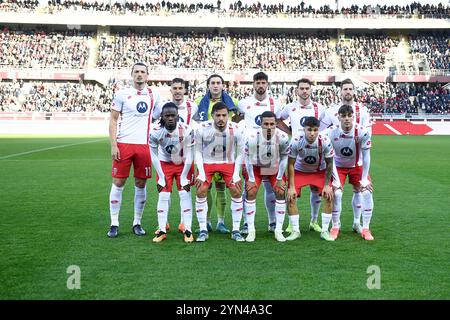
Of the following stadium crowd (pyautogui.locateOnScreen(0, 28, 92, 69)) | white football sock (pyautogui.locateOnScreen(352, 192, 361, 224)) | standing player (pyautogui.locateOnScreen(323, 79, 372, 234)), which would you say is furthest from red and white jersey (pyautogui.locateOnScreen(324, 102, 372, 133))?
stadium crowd (pyautogui.locateOnScreen(0, 28, 92, 69))

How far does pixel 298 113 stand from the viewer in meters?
8.43

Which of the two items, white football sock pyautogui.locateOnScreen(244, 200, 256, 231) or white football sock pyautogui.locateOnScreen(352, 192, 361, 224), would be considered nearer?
white football sock pyautogui.locateOnScreen(244, 200, 256, 231)

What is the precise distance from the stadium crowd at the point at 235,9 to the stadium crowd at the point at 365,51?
92.6 inches

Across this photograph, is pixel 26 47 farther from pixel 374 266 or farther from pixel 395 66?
pixel 374 266

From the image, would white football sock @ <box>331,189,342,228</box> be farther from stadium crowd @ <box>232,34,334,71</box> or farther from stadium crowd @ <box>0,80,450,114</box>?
stadium crowd @ <box>232,34,334,71</box>

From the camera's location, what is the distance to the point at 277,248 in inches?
280

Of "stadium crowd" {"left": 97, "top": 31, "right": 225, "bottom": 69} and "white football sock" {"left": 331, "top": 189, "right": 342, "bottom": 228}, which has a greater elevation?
"stadium crowd" {"left": 97, "top": 31, "right": 225, "bottom": 69}

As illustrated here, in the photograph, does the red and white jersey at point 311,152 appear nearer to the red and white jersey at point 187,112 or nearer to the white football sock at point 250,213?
the white football sock at point 250,213

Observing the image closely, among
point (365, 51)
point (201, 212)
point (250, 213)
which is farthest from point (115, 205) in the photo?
point (365, 51)

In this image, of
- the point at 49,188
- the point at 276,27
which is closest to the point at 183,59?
the point at 276,27

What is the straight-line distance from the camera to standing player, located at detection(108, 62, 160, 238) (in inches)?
313

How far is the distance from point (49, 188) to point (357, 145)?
303 inches

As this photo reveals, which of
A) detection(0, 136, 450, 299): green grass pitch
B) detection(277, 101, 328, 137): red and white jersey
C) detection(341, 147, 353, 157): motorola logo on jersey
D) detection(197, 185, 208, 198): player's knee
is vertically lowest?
detection(0, 136, 450, 299): green grass pitch

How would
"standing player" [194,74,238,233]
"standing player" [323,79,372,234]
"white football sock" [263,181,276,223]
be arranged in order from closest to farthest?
"standing player" [323,79,372,234]
"standing player" [194,74,238,233]
"white football sock" [263,181,276,223]
